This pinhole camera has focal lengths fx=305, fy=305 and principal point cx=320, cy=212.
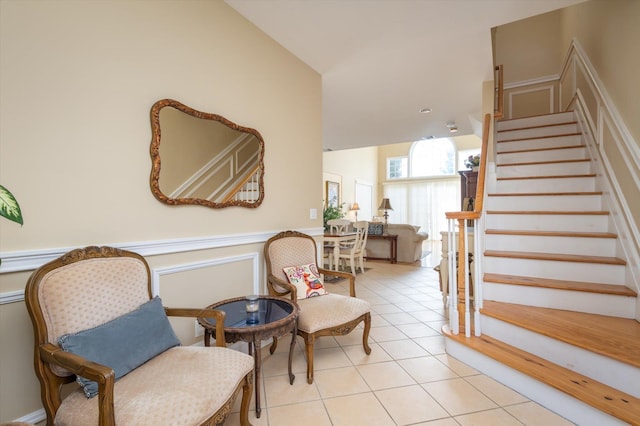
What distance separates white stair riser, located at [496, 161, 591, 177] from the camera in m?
3.31

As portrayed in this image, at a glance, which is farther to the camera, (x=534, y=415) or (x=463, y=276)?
(x=463, y=276)

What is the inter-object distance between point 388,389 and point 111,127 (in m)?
2.22

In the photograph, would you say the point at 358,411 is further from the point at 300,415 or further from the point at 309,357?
the point at 309,357

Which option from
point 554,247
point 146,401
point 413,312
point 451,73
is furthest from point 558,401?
point 451,73

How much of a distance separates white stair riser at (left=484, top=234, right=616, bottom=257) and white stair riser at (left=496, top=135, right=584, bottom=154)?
163 centimetres

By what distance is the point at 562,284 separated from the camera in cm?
232

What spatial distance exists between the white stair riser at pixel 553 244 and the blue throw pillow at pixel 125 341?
279cm

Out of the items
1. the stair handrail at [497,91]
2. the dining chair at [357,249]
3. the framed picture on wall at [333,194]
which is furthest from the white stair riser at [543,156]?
the framed picture on wall at [333,194]

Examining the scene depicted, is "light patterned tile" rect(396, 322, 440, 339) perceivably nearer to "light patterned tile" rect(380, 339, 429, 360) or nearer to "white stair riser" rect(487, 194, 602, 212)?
"light patterned tile" rect(380, 339, 429, 360)

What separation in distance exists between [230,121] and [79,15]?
37.9 inches

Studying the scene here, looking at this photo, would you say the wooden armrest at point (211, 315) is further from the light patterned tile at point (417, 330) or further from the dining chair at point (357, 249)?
the dining chair at point (357, 249)

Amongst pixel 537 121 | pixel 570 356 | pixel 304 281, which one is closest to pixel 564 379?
pixel 570 356

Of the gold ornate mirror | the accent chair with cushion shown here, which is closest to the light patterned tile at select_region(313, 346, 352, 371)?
the gold ornate mirror

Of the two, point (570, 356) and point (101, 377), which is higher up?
point (101, 377)
